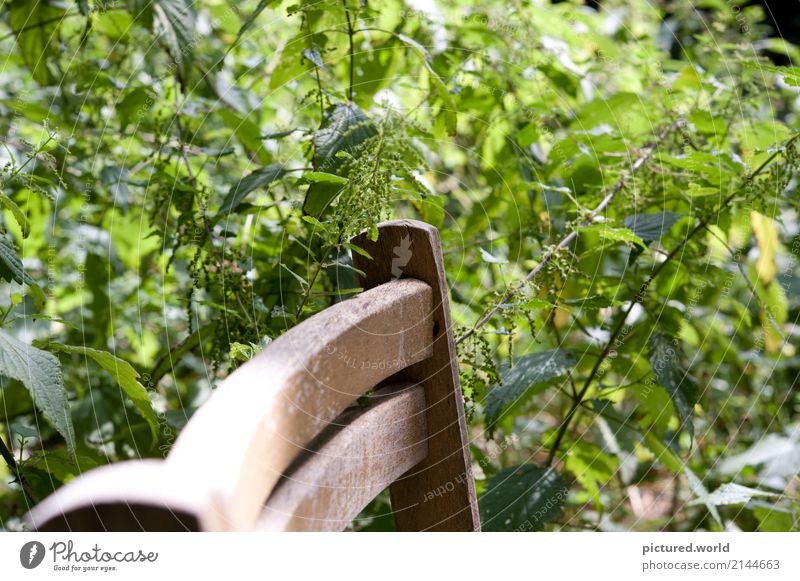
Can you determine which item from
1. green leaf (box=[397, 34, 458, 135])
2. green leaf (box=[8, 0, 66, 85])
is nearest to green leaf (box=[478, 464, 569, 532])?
green leaf (box=[397, 34, 458, 135])

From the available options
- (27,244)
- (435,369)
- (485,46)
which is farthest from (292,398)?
(27,244)

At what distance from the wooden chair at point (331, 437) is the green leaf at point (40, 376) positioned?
15 centimetres

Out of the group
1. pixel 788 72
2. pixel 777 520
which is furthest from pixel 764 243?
pixel 788 72

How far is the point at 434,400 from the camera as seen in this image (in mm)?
544

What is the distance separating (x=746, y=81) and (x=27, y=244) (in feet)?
3.25

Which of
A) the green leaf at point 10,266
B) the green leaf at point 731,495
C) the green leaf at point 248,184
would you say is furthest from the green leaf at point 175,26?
the green leaf at point 731,495

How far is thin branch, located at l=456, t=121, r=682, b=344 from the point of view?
2.09 ft

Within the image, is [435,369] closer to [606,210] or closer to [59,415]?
[59,415]

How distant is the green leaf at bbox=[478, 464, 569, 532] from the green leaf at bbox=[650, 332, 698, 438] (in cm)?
14

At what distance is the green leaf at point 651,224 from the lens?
77cm

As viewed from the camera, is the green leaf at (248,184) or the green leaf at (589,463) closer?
the green leaf at (248,184)

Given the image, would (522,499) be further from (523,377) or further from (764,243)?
(764,243)

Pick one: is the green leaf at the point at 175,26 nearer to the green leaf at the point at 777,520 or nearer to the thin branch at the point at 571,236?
the thin branch at the point at 571,236

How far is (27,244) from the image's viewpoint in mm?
1183
